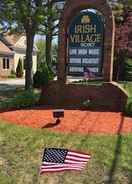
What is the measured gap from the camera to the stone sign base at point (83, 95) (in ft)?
46.1

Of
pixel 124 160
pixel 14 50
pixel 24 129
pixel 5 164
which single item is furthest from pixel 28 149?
pixel 14 50

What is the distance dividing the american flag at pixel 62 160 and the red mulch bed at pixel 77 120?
1.69 m

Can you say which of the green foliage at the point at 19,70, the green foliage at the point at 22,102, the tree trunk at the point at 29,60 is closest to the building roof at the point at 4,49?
the green foliage at the point at 19,70

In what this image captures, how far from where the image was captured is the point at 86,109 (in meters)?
14.1

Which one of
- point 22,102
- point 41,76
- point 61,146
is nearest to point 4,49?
point 41,76

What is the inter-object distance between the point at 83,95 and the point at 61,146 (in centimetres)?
528

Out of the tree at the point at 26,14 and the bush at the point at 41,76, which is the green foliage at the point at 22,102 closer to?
the tree at the point at 26,14

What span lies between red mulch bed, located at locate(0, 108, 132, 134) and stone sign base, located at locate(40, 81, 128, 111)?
0.88 m

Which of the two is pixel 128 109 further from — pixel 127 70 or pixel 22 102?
pixel 127 70

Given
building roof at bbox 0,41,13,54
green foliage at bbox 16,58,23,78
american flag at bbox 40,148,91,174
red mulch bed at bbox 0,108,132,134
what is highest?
building roof at bbox 0,41,13,54

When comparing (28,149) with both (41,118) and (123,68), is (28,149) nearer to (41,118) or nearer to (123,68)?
(41,118)

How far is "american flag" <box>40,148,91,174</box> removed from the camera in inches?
335

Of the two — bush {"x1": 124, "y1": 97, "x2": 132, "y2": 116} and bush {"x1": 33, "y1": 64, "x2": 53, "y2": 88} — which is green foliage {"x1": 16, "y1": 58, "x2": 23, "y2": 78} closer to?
bush {"x1": 33, "y1": 64, "x2": 53, "y2": 88}

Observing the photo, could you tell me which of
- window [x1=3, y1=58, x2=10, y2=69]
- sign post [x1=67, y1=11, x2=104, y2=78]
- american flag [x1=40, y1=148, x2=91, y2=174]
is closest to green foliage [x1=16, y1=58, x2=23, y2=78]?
window [x1=3, y1=58, x2=10, y2=69]
